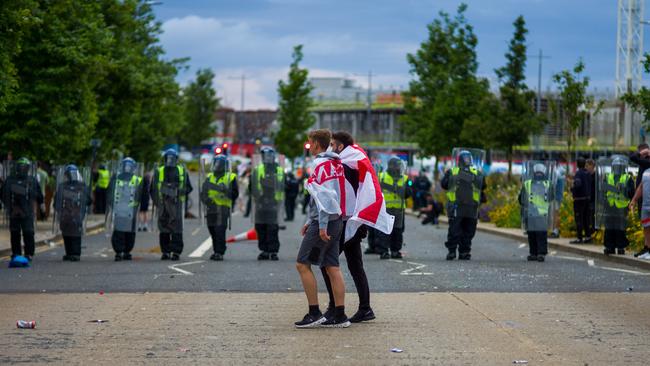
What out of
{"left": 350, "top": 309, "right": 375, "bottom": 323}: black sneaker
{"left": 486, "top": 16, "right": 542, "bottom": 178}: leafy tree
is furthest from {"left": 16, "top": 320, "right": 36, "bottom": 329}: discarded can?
{"left": 486, "top": 16, "right": 542, "bottom": 178}: leafy tree

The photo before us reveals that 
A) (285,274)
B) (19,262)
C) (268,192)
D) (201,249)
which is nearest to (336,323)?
(285,274)

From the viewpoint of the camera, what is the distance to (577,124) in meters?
32.8

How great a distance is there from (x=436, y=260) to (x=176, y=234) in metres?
4.53

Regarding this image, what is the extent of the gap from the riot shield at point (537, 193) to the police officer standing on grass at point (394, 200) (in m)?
2.11

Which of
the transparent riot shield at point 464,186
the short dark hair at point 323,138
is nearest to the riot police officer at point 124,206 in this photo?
the transparent riot shield at point 464,186

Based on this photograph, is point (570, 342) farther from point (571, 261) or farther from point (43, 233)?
point (43, 233)

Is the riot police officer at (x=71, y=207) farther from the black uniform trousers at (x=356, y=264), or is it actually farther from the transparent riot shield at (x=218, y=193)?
the black uniform trousers at (x=356, y=264)

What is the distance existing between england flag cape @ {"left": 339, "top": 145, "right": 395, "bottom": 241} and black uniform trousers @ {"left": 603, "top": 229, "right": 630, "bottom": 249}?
11.3 m

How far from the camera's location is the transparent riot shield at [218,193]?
21.1 metres

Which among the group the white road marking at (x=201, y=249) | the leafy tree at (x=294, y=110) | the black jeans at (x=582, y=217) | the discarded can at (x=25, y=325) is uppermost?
the leafy tree at (x=294, y=110)

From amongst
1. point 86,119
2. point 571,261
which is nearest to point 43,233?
point 86,119

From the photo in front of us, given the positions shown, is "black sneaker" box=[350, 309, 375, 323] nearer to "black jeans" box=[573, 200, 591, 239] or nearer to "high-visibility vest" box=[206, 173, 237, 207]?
"high-visibility vest" box=[206, 173, 237, 207]

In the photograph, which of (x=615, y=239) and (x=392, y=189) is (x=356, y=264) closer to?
(x=392, y=189)

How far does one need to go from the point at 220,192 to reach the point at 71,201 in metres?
2.58
